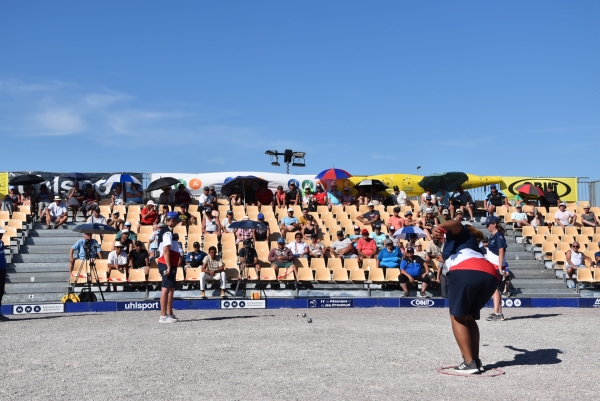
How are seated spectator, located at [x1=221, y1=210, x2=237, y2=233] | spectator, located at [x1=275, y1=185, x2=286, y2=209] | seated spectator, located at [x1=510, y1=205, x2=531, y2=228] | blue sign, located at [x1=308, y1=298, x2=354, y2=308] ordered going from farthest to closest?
spectator, located at [x1=275, y1=185, x2=286, y2=209] → seated spectator, located at [x1=510, y1=205, x2=531, y2=228] → seated spectator, located at [x1=221, y1=210, x2=237, y2=233] → blue sign, located at [x1=308, y1=298, x2=354, y2=308]

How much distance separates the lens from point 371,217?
2361 cm

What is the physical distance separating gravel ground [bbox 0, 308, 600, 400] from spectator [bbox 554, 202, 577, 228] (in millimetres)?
11556

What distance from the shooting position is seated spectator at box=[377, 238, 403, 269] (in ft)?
66.7

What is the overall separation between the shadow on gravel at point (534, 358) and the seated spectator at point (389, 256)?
A: 34.4ft

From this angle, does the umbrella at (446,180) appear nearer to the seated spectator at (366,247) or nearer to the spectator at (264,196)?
the spectator at (264,196)

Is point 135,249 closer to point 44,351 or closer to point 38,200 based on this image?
point 38,200

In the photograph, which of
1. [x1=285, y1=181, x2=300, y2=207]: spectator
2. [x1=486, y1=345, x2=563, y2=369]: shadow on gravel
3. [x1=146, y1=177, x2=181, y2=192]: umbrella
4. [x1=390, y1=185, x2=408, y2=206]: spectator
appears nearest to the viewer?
[x1=486, y1=345, x2=563, y2=369]: shadow on gravel

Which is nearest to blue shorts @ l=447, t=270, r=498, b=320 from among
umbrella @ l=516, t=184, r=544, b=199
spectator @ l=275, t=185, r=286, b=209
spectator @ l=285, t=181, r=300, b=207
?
spectator @ l=275, t=185, r=286, b=209

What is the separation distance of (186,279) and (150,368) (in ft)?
37.4

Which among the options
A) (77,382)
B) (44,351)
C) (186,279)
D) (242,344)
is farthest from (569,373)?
(186,279)

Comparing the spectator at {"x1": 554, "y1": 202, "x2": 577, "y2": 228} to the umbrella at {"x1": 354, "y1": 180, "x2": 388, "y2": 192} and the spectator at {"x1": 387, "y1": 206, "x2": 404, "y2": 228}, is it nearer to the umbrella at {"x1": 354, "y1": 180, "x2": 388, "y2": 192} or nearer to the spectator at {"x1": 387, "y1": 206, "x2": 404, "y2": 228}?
the spectator at {"x1": 387, "y1": 206, "x2": 404, "y2": 228}

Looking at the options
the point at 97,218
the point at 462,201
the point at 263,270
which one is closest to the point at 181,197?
the point at 97,218

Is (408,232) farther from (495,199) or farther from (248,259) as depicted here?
(495,199)

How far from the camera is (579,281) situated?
67.5 feet
